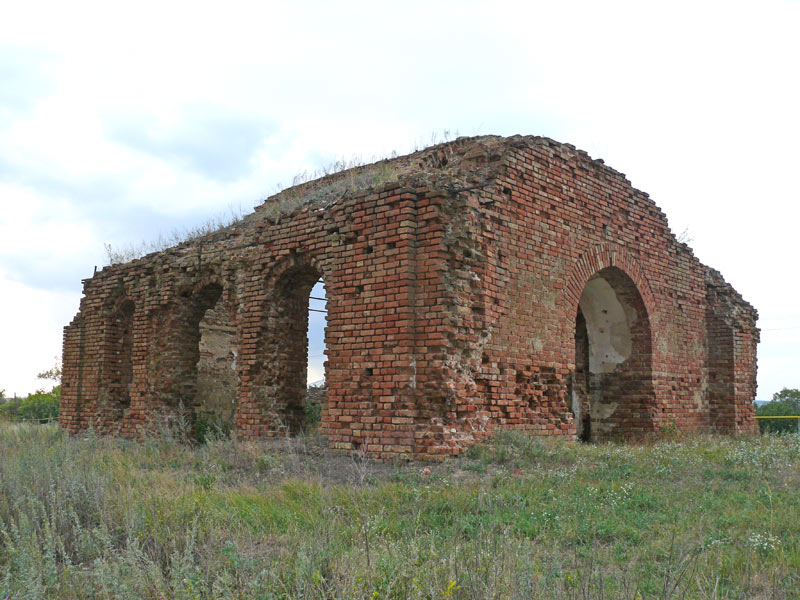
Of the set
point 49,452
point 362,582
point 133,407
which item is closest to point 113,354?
point 133,407

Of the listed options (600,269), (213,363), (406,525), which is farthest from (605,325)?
(406,525)

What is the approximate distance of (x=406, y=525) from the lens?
15.3 feet

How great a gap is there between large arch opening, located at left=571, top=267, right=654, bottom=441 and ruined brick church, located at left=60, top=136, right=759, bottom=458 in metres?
0.03

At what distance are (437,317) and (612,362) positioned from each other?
16.8 ft

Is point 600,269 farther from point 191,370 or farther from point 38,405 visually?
point 38,405

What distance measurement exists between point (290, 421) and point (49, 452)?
333cm

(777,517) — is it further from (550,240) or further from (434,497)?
(550,240)

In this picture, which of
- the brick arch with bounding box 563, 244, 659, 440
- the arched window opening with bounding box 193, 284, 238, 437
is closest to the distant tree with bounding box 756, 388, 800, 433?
the brick arch with bounding box 563, 244, 659, 440

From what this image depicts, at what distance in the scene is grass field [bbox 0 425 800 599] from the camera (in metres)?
3.36

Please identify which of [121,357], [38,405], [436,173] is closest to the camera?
[436,173]

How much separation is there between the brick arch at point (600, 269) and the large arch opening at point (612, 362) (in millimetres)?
147

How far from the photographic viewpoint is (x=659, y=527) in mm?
4660

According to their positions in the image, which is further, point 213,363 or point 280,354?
point 213,363

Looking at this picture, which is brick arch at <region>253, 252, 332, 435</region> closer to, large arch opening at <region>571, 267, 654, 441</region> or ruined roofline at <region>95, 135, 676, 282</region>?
ruined roofline at <region>95, 135, 676, 282</region>
